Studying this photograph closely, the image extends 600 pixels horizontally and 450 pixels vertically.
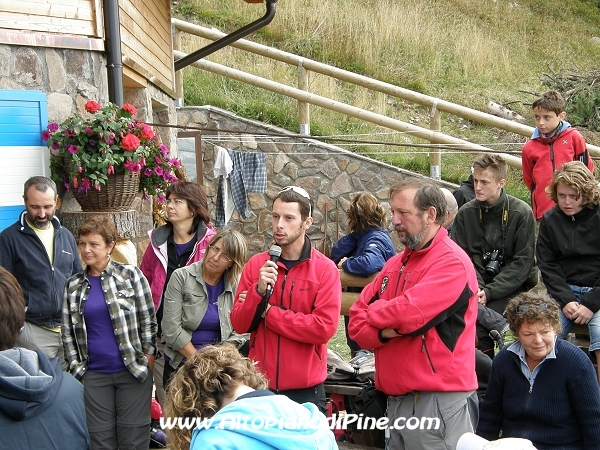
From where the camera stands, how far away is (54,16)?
570cm

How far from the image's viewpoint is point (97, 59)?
19.8 ft

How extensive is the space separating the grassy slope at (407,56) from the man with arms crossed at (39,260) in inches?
264

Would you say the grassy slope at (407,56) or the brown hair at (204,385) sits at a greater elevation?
the grassy slope at (407,56)

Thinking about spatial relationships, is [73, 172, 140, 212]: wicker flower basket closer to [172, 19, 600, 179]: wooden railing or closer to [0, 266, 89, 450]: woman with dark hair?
[0, 266, 89, 450]: woman with dark hair

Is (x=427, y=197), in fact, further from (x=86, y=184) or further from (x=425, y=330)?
(x=86, y=184)

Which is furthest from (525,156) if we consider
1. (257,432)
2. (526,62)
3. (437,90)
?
(526,62)

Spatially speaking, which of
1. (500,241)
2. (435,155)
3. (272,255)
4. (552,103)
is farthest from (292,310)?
(435,155)

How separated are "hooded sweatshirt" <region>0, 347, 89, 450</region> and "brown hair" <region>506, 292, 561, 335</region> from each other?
2.12 metres

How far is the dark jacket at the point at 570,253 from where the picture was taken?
192 inches

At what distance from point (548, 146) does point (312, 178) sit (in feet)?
15.1

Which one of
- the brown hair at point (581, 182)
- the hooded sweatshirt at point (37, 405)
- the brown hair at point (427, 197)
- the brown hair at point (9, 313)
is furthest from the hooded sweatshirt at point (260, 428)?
the brown hair at point (581, 182)

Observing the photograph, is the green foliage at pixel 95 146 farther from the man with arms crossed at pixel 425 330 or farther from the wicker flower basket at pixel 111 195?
the man with arms crossed at pixel 425 330

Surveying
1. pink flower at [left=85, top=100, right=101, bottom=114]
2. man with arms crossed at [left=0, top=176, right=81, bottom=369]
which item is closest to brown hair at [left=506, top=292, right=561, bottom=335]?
man with arms crossed at [left=0, top=176, right=81, bottom=369]

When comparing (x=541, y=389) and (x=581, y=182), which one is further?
(x=581, y=182)
